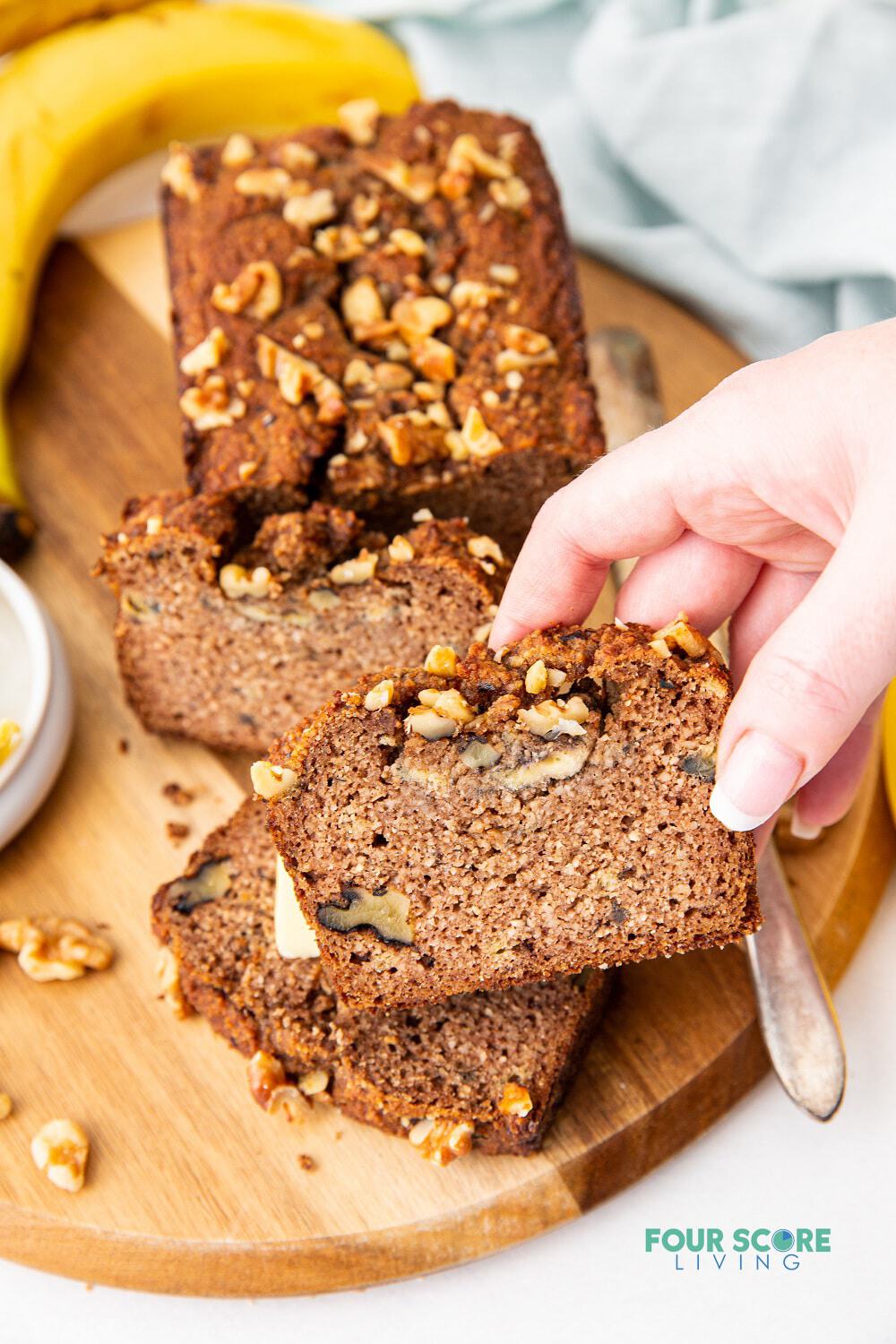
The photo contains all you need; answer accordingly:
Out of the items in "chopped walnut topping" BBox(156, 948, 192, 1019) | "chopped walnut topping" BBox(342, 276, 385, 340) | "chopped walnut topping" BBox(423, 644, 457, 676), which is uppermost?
"chopped walnut topping" BBox(342, 276, 385, 340)

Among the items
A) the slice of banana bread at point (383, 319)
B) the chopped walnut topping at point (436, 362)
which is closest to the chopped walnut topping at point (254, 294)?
the slice of banana bread at point (383, 319)

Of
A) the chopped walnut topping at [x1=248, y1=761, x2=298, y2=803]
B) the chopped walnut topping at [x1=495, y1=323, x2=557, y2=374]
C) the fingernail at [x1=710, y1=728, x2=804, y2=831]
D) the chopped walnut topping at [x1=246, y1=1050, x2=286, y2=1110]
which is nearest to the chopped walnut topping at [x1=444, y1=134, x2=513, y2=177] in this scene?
the chopped walnut topping at [x1=495, y1=323, x2=557, y2=374]

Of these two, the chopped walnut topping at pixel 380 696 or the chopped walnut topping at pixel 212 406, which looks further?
the chopped walnut topping at pixel 212 406

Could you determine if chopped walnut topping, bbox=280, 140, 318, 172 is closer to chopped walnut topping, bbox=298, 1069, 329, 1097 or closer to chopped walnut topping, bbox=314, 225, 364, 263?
chopped walnut topping, bbox=314, 225, 364, 263

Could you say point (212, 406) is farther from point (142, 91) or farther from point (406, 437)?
point (142, 91)

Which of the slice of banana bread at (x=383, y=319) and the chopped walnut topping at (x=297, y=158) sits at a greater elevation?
the chopped walnut topping at (x=297, y=158)

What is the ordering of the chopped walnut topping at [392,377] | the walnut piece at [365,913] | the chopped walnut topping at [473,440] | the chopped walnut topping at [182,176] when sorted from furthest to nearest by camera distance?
the chopped walnut topping at [182,176]
the chopped walnut topping at [392,377]
the chopped walnut topping at [473,440]
the walnut piece at [365,913]

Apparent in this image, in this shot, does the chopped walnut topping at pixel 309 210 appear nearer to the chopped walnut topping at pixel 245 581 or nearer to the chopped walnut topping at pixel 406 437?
the chopped walnut topping at pixel 406 437
